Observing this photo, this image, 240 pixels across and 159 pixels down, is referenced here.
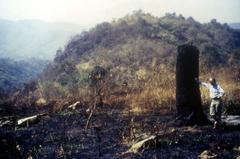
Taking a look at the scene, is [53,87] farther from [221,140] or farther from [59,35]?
[59,35]

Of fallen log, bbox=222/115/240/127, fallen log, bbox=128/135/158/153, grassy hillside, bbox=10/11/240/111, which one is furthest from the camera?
grassy hillside, bbox=10/11/240/111

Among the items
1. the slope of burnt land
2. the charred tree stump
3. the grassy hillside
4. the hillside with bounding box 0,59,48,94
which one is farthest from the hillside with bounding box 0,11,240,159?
the hillside with bounding box 0,59,48,94

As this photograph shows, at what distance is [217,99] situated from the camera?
11859mm

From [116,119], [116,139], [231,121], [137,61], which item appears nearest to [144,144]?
[116,139]

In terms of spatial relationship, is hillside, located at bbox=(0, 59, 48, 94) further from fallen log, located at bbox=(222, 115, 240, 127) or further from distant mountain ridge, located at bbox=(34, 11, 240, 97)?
fallen log, located at bbox=(222, 115, 240, 127)

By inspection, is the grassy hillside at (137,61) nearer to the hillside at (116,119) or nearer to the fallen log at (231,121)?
the hillside at (116,119)

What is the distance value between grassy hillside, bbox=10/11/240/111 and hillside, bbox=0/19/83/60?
7035cm

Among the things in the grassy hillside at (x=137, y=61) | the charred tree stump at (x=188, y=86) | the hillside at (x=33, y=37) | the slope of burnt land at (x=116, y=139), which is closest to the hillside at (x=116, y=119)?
the slope of burnt land at (x=116, y=139)

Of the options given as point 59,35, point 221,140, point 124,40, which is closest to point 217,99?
point 221,140

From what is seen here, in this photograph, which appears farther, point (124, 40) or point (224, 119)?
point (124, 40)

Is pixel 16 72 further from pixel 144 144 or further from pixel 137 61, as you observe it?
pixel 144 144

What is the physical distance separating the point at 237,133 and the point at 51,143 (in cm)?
519

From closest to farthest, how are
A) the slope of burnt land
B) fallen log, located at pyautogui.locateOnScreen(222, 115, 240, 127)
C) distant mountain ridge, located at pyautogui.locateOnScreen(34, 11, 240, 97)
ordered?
the slope of burnt land
fallen log, located at pyautogui.locateOnScreen(222, 115, 240, 127)
distant mountain ridge, located at pyautogui.locateOnScreen(34, 11, 240, 97)

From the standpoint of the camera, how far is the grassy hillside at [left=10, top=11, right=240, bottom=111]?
21672mm
